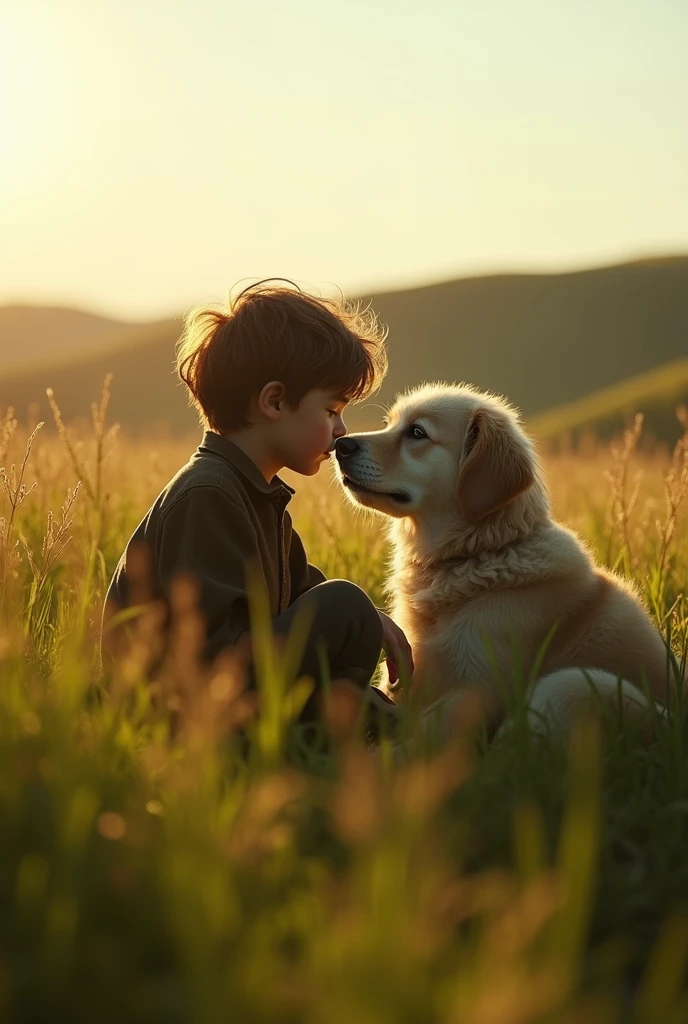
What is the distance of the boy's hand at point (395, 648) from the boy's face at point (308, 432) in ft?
1.76

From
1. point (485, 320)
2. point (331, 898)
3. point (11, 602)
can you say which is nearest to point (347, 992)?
point (331, 898)

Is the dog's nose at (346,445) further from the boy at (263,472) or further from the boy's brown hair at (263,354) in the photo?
the boy's brown hair at (263,354)

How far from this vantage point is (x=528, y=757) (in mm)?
2000

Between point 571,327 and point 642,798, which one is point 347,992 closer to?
point 642,798

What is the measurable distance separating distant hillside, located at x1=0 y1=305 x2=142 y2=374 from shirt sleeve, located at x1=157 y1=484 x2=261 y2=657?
8039cm

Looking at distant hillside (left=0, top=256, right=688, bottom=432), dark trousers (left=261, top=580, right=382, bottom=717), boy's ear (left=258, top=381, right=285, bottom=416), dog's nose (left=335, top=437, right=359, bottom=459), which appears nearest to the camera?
dark trousers (left=261, top=580, right=382, bottom=717)

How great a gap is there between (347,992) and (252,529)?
6.05 feet

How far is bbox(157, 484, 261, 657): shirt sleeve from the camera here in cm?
268

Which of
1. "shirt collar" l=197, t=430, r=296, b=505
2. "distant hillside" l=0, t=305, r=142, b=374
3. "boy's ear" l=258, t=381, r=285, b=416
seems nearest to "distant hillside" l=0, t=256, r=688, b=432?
"distant hillside" l=0, t=305, r=142, b=374

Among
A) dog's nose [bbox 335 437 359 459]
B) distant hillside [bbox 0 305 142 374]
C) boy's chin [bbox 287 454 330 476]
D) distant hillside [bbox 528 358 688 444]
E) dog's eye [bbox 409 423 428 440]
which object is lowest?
distant hillside [bbox 528 358 688 444]

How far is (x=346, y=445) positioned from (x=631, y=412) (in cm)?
3066

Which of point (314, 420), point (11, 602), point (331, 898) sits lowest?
point (331, 898)

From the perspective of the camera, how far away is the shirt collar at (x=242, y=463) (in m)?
3.03

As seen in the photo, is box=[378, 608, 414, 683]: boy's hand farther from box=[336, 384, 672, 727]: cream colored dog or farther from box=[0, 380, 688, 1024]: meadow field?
box=[0, 380, 688, 1024]: meadow field
